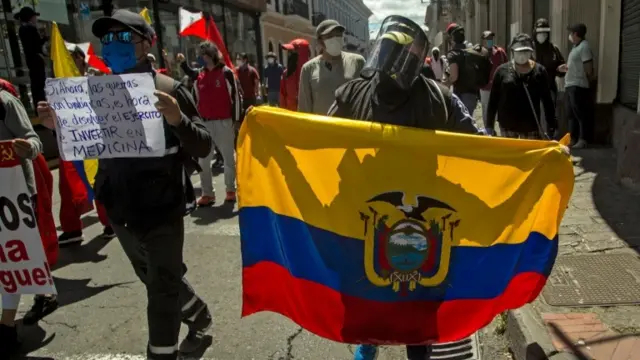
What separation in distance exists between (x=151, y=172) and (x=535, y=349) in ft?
7.60

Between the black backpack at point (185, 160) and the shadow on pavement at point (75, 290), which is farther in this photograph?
the shadow on pavement at point (75, 290)

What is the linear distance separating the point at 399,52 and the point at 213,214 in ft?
16.4

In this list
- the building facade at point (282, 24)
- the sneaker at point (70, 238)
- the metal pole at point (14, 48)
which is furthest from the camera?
the building facade at point (282, 24)

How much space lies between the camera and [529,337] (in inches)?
134

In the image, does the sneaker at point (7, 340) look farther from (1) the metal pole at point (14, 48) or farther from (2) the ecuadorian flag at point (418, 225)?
(1) the metal pole at point (14, 48)

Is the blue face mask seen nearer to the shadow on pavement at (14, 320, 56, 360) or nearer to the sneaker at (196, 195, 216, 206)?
the shadow on pavement at (14, 320, 56, 360)

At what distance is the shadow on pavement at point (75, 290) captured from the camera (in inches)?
185

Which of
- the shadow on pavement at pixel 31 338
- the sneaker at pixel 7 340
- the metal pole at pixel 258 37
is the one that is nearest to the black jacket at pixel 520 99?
the shadow on pavement at pixel 31 338

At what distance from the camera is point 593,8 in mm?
9703

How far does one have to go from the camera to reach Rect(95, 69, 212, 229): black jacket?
297 cm

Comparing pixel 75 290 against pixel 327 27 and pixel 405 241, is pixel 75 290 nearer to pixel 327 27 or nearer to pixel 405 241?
pixel 327 27

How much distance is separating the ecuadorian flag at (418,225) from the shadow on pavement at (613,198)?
2691mm

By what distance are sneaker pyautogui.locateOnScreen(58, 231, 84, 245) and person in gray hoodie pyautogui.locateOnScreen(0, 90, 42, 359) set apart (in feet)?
7.51

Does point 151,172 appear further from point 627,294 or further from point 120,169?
point 627,294
